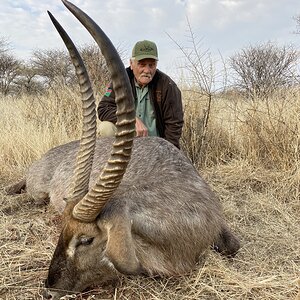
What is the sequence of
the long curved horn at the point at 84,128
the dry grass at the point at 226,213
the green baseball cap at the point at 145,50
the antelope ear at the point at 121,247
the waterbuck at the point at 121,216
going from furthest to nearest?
the green baseball cap at the point at 145,50
the dry grass at the point at 226,213
the long curved horn at the point at 84,128
the antelope ear at the point at 121,247
the waterbuck at the point at 121,216

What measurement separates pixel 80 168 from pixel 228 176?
3235 millimetres

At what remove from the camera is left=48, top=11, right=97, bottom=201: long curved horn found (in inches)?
103

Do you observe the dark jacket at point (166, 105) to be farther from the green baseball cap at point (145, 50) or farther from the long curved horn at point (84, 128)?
the long curved horn at point (84, 128)

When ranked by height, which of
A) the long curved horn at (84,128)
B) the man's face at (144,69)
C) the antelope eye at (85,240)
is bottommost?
the antelope eye at (85,240)

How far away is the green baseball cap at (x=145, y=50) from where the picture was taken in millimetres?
5145

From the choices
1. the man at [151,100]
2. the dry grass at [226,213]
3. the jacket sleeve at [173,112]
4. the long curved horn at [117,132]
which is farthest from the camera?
the jacket sleeve at [173,112]

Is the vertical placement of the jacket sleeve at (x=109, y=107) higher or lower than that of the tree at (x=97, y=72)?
lower

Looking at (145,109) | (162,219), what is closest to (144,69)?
(145,109)

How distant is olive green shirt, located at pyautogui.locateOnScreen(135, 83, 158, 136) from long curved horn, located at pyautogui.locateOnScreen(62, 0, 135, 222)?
3237mm

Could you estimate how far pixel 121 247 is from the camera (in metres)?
2.36

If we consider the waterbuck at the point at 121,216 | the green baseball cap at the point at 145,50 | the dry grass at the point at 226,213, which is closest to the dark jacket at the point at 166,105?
the green baseball cap at the point at 145,50

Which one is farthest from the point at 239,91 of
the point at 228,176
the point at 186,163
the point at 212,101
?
the point at 186,163

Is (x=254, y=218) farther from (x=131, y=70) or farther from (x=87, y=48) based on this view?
(x=87, y=48)

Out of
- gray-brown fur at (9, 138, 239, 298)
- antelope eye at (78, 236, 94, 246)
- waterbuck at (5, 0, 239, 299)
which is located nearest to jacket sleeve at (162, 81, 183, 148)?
gray-brown fur at (9, 138, 239, 298)
